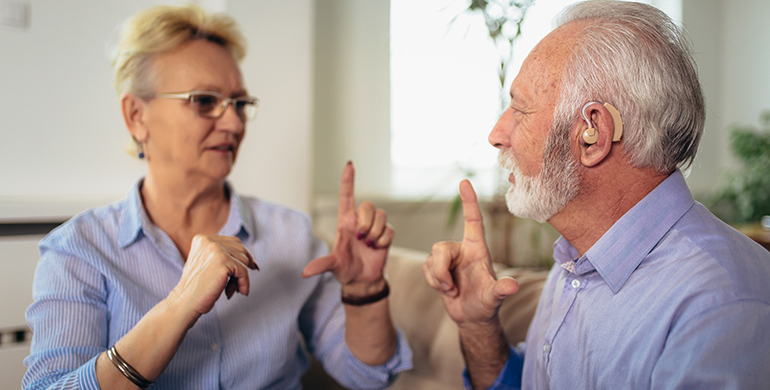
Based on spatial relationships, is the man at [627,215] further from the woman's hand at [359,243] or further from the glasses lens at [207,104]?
the glasses lens at [207,104]

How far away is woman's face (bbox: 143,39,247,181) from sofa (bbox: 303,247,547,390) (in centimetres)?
71

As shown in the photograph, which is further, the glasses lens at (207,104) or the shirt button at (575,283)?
the glasses lens at (207,104)

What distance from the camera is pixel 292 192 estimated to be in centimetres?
224

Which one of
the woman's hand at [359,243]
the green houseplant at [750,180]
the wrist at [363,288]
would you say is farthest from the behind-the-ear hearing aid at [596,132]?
the green houseplant at [750,180]

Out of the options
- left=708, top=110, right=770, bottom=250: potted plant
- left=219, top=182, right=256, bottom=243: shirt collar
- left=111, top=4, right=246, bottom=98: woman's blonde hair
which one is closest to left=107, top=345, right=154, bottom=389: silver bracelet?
left=219, top=182, right=256, bottom=243: shirt collar

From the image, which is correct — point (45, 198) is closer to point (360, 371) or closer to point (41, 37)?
point (41, 37)

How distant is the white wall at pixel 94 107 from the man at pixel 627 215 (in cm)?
134

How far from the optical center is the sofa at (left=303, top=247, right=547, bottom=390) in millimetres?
1433

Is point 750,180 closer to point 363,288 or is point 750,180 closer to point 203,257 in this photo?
point 363,288

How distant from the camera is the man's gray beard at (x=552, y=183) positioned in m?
0.95

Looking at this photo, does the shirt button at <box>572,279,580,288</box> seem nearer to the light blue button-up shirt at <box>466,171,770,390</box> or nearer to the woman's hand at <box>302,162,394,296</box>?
the light blue button-up shirt at <box>466,171,770,390</box>

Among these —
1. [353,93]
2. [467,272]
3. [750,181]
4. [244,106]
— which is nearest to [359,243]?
[467,272]

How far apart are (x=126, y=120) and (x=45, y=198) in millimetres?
851

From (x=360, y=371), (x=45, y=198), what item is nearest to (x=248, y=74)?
(x=45, y=198)
